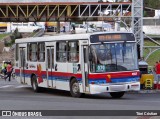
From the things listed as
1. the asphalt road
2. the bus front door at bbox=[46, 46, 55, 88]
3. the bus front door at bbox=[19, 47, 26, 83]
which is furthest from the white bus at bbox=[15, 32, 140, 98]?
the bus front door at bbox=[19, 47, 26, 83]

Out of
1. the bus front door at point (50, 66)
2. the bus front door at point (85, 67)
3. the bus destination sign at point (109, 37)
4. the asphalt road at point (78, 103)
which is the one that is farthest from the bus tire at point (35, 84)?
the bus destination sign at point (109, 37)

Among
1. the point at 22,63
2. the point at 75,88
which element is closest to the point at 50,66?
the point at 75,88

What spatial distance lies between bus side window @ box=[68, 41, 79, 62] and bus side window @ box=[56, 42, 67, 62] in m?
0.45

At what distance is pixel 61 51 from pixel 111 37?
10.1 feet

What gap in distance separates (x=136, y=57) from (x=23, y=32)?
6726 cm

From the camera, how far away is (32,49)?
30.3m

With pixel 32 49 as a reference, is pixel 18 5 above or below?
above

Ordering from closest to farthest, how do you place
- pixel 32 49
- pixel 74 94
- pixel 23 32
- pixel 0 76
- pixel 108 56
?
pixel 108 56
pixel 74 94
pixel 32 49
pixel 0 76
pixel 23 32

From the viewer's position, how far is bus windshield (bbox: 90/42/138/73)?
2430 centimetres

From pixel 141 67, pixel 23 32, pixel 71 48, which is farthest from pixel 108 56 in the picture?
pixel 23 32

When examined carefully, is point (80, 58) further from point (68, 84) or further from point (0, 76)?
point (0, 76)

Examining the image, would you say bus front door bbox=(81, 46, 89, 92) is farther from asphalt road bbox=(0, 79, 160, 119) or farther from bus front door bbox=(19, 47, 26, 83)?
bus front door bbox=(19, 47, 26, 83)

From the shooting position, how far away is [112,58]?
24.4 metres

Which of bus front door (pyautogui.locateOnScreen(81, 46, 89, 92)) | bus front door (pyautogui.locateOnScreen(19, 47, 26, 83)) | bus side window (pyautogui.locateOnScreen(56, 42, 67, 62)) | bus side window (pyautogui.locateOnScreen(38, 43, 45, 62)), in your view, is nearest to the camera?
bus front door (pyautogui.locateOnScreen(81, 46, 89, 92))
